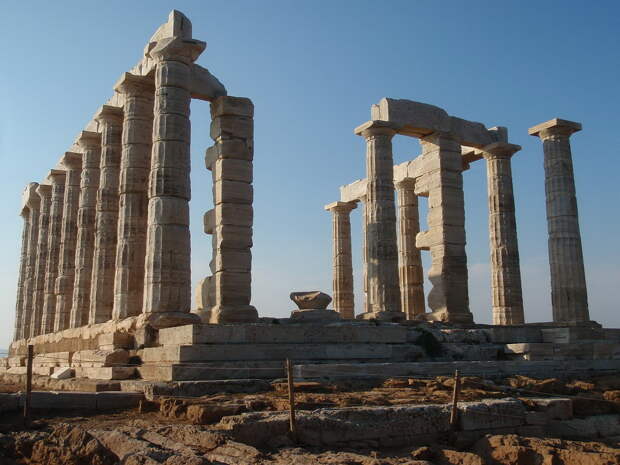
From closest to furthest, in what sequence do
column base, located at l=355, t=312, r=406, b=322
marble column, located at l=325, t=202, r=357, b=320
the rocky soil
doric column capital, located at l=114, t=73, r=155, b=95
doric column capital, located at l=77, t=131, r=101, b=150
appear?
1. the rocky soil
2. doric column capital, located at l=114, t=73, r=155, b=95
3. column base, located at l=355, t=312, r=406, b=322
4. doric column capital, located at l=77, t=131, r=101, b=150
5. marble column, located at l=325, t=202, r=357, b=320

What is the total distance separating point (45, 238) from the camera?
3155 centimetres

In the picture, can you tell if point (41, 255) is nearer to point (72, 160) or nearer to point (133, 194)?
point (72, 160)

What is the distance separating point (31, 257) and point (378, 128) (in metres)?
19.6

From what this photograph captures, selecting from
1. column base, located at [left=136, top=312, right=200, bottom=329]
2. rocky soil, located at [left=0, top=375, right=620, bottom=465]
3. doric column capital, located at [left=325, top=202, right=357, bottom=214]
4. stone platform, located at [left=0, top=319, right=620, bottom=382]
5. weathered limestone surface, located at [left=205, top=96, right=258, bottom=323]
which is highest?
doric column capital, located at [left=325, top=202, right=357, bottom=214]

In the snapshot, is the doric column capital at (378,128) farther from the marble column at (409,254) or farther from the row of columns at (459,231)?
the marble column at (409,254)

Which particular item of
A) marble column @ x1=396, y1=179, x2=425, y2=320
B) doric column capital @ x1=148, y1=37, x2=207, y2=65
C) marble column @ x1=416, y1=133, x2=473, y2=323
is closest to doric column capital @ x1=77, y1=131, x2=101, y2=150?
doric column capital @ x1=148, y1=37, x2=207, y2=65

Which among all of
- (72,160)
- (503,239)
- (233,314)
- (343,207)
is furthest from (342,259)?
(233,314)

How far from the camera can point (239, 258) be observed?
18891mm

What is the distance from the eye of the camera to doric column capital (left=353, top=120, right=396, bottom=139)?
76.7ft

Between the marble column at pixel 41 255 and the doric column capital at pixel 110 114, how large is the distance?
10197mm

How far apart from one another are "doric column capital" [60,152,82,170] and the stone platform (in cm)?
978

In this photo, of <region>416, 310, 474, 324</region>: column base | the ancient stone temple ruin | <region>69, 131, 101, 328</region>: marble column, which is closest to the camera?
the ancient stone temple ruin

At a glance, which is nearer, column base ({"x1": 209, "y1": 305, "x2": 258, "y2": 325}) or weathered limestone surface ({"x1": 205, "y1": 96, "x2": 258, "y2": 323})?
column base ({"x1": 209, "y1": 305, "x2": 258, "y2": 325})

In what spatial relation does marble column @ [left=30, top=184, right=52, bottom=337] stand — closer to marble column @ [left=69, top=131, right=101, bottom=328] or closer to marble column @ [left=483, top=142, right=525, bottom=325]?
marble column @ [left=69, top=131, right=101, bottom=328]
